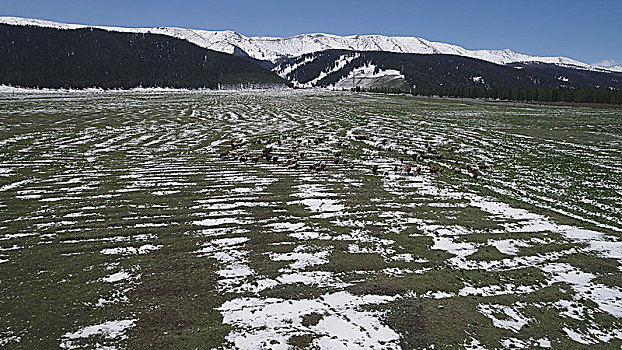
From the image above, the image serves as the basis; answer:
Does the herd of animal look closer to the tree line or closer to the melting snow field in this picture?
the melting snow field

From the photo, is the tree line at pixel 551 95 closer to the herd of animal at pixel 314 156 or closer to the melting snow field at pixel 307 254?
the herd of animal at pixel 314 156

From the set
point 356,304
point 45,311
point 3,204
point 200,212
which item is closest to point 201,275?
point 45,311

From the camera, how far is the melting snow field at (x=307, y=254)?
8000 mm

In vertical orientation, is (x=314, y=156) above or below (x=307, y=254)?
above

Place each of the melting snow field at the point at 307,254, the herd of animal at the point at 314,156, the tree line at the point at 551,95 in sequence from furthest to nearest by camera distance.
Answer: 1. the tree line at the point at 551,95
2. the herd of animal at the point at 314,156
3. the melting snow field at the point at 307,254

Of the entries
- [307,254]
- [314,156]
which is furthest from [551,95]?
[307,254]

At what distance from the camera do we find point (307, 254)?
1152 cm

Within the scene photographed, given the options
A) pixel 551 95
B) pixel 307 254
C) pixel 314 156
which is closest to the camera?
pixel 307 254

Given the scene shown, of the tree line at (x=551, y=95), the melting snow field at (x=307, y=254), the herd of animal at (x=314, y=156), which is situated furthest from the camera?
the tree line at (x=551, y=95)

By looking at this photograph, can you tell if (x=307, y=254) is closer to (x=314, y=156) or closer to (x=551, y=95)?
(x=314, y=156)

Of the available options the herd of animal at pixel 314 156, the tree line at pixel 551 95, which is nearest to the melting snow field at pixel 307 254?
the herd of animal at pixel 314 156

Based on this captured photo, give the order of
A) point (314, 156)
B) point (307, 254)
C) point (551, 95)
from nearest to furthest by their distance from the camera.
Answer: point (307, 254), point (314, 156), point (551, 95)

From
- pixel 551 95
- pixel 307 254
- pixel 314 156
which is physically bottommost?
pixel 307 254

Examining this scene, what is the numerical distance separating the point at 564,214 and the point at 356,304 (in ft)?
36.8
